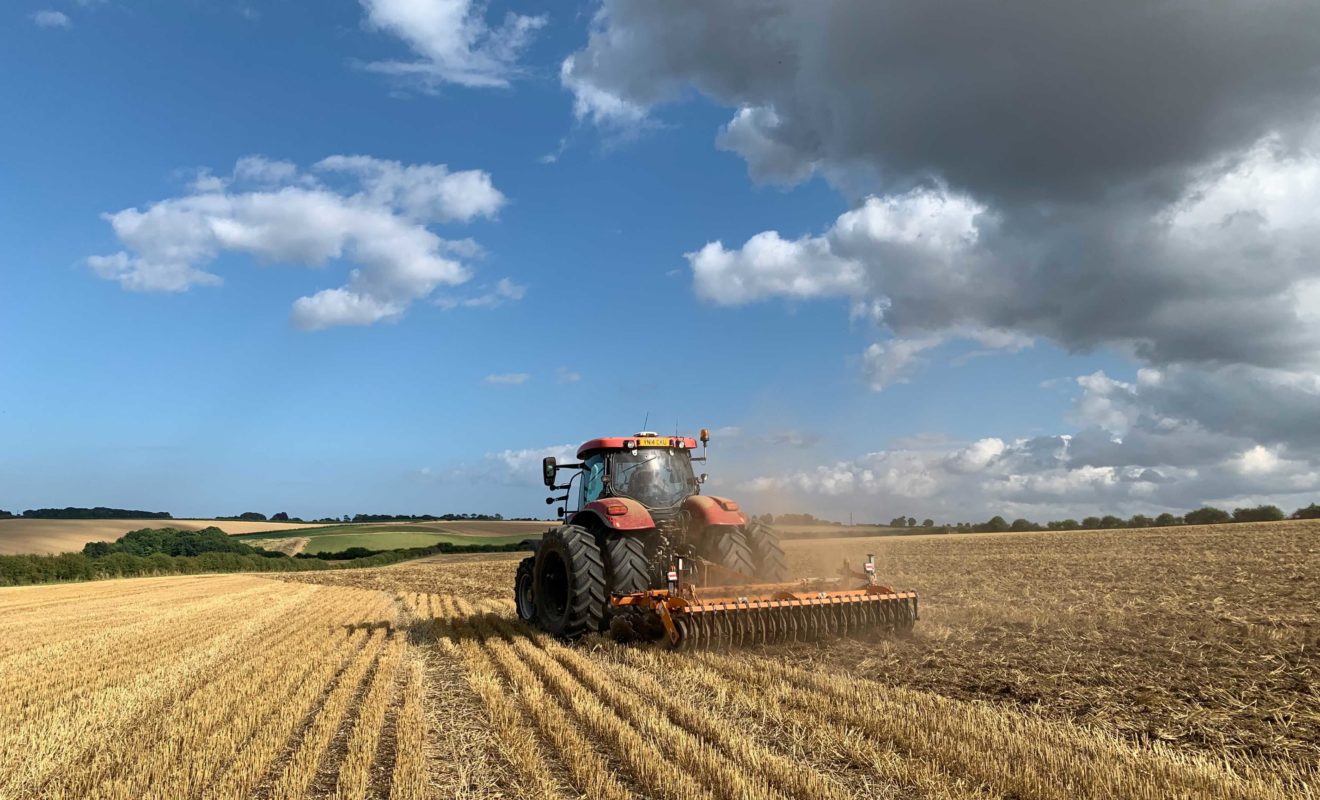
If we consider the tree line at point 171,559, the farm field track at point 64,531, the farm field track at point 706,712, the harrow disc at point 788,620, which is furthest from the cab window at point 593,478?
the farm field track at point 64,531

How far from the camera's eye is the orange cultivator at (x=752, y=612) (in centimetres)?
788

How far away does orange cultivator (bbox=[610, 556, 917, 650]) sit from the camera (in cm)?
788

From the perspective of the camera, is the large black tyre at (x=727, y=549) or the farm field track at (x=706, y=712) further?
the large black tyre at (x=727, y=549)

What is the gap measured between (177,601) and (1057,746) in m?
22.0

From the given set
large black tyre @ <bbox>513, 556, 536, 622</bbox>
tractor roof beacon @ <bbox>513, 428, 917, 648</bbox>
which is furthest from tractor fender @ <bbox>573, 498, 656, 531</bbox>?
large black tyre @ <bbox>513, 556, 536, 622</bbox>

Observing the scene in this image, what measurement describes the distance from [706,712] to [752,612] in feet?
8.63

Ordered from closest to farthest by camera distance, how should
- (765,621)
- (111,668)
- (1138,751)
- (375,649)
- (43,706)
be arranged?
(1138,751) < (43,706) < (765,621) < (111,668) < (375,649)

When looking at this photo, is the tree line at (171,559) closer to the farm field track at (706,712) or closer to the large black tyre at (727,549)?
the farm field track at (706,712)

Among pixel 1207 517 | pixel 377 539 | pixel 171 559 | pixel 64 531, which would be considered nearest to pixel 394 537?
pixel 377 539

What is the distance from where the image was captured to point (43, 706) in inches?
269

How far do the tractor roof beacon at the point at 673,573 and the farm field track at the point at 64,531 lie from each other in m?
44.5

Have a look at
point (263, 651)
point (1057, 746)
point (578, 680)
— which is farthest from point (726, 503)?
point (263, 651)

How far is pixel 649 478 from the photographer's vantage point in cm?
1036

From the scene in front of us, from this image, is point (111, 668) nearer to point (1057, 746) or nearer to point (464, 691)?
point (464, 691)
